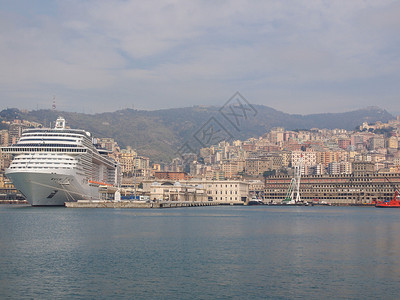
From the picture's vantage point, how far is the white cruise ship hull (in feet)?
201

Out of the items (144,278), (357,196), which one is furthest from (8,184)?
(144,278)

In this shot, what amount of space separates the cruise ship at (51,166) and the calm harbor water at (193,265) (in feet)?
85.9

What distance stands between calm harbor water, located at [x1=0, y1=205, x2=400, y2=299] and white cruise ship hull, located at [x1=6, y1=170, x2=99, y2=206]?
25654 millimetres

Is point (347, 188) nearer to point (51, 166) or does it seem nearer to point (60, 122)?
point (60, 122)

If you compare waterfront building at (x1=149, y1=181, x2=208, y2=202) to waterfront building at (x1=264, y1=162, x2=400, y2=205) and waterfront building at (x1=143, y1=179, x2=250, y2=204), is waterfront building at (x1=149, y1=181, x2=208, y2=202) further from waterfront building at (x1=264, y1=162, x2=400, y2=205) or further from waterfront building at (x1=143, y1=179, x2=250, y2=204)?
waterfront building at (x1=264, y1=162, x2=400, y2=205)

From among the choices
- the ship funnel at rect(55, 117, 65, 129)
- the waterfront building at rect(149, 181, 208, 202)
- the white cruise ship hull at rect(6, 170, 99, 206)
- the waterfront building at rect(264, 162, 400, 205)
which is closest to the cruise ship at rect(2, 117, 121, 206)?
the white cruise ship hull at rect(6, 170, 99, 206)

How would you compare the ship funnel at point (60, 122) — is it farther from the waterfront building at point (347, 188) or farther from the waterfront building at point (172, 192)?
the waterfront building at point (347, 188)

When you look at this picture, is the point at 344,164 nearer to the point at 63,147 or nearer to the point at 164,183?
the point at 164,183

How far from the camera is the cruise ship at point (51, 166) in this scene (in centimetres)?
6162

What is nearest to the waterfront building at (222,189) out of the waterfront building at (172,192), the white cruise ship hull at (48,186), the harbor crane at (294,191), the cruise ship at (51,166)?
the waterfront building at (172,192)

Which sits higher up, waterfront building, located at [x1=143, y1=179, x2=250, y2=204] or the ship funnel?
the ship funnel

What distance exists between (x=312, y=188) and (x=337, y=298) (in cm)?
12732

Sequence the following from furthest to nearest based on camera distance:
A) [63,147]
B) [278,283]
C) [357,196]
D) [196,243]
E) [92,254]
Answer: [357,196], [63,147], [196,243], [92,254], [278,283]

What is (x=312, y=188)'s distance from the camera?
142m
